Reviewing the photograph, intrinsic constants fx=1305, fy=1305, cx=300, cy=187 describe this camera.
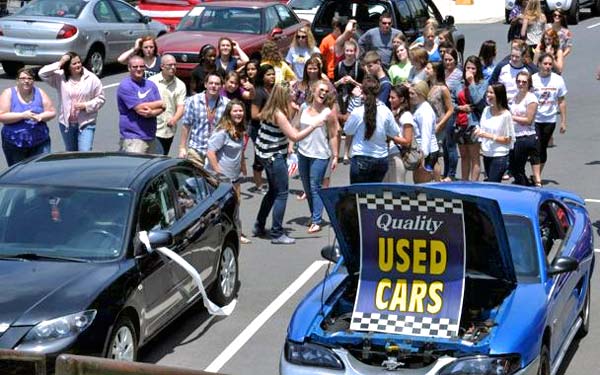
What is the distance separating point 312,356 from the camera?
8.12 m

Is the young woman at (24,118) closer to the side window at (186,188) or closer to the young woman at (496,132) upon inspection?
the side window at (186,188)

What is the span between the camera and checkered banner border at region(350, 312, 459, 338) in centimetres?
819

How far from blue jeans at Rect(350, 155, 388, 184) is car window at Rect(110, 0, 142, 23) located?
13.5 m

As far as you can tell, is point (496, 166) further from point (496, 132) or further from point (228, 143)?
point (228, 143)

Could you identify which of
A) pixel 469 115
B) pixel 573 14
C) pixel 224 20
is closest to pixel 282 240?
pixel 469 115

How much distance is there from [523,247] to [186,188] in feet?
9.61

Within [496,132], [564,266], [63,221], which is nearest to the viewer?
[564,266]

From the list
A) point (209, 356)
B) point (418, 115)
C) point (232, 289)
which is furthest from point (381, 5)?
point (209, 356)

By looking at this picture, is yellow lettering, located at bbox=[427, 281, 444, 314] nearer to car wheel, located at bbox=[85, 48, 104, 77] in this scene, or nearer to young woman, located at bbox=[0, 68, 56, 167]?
young woman, located at bbox=[0, 68, 56, 167]

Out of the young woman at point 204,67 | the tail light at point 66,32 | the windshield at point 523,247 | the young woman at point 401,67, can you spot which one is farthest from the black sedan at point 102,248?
the tail light at point 66,32

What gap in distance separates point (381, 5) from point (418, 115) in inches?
392

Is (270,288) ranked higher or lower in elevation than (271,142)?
lower

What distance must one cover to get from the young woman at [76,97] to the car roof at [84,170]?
3405mm

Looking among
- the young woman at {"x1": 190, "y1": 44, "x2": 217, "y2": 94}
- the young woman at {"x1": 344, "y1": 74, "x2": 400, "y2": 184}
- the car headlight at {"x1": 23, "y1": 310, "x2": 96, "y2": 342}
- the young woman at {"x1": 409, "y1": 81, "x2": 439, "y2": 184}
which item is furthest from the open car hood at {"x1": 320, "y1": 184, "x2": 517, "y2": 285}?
the young woman at {"x1": 190, "y1": 44, "x2": 217, "y2": 94}
